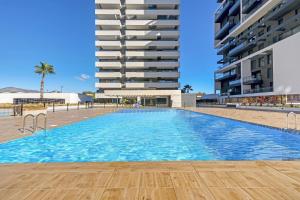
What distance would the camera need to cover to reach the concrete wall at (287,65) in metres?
29.6

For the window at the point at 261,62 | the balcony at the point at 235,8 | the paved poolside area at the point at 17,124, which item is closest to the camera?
the paved poolside area at the point at 17,124

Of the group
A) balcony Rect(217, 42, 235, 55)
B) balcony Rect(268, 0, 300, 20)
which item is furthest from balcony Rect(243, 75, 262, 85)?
balcony Rect(217, 42, 235, 55)

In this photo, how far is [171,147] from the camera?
8258mm

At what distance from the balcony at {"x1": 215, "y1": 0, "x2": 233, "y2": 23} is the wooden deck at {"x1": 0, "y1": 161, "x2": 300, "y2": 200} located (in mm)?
59615

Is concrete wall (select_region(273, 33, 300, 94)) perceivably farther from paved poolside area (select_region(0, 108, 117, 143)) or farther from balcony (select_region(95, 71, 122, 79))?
balcony (select_region(95, 71, 122, 79))

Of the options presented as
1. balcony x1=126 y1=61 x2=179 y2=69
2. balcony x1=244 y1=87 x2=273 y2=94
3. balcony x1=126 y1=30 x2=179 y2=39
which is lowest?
balcony x1=244 y1=87 x2=273 y2=94

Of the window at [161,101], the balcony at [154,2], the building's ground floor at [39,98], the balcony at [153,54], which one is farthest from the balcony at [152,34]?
the building's ground floor at [39,98]

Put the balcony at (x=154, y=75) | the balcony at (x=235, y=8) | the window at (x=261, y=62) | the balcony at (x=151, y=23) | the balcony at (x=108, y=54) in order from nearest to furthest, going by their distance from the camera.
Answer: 1. the window at (x=261, y=62)
2. the balcony at (x=235, y=8)
3. the balcony at (x=154, y=75)
4. the balcony at (x=151, y=23)
5. the balcony at (x=108, y=54)

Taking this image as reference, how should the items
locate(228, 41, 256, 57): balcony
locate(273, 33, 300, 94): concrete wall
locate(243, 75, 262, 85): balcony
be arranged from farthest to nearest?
1. locate(228, 41, 256, 57): balcony
2. locate(243, 75, 262, 85): balcony
3. locate(273, 33, 300, 94): concrete wall

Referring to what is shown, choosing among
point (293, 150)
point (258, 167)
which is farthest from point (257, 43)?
point (258, 167)

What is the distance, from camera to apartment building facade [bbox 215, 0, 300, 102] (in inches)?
1227

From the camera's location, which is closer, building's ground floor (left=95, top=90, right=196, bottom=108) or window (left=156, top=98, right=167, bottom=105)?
building's ground floor (left=95, top=90, right=196, bottom=108)

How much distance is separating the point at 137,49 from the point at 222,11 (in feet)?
83.6

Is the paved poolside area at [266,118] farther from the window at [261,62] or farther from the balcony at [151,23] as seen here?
the balcony at [151,23]
